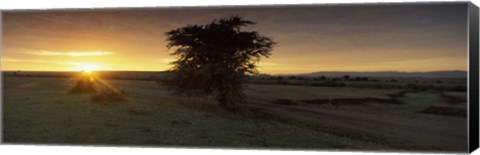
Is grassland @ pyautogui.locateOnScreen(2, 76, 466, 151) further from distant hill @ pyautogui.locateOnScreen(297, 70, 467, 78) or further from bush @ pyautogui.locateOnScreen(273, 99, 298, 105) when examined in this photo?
distant hill @ pyautogui.locateOnScreen(297, 70, 467, 78)

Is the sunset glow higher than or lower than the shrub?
higher

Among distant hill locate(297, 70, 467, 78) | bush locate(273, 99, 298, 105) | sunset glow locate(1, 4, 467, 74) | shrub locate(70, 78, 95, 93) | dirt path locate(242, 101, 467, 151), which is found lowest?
dirt path locate(242, 101, 467, 151)

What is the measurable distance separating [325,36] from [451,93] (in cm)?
280

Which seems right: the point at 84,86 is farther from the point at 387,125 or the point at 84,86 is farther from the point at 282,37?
the point at 387,125

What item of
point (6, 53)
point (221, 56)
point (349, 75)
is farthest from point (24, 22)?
point (349, 75)

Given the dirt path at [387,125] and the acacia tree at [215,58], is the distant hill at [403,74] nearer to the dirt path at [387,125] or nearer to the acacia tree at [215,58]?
the dirt path at [387,125]

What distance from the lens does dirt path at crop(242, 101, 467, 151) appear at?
1580 centimetres

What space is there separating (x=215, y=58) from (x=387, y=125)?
12.8ft

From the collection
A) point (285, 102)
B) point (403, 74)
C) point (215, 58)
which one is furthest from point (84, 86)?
point (403, 74)

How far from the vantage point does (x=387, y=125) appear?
53.6 ft

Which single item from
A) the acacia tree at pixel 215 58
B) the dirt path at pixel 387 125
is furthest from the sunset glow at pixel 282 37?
the dirt path at pixel 387 125

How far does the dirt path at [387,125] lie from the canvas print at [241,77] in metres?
0.02

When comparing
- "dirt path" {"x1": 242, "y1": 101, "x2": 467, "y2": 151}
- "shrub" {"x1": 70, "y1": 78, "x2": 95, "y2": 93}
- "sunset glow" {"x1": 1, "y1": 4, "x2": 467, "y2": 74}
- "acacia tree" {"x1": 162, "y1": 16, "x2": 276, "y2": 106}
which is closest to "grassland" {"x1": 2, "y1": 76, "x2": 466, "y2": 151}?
"dirt path" {"x1": 242, "y1": 101, "x2": 467, "y2": 151}

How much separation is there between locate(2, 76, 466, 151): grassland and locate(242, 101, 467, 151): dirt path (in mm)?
19
